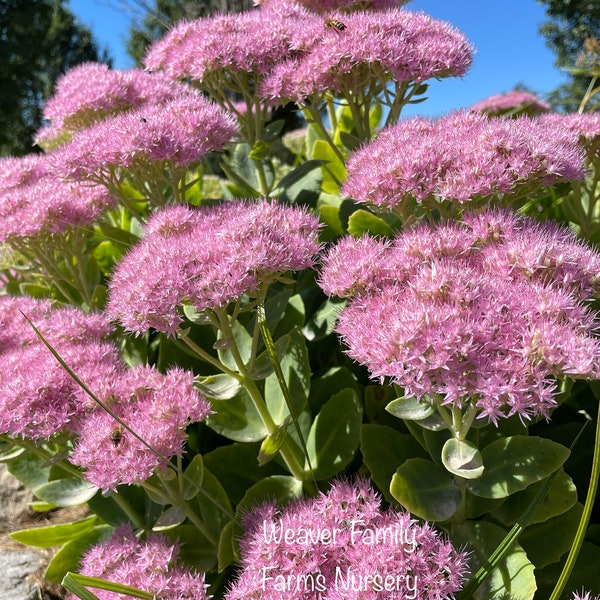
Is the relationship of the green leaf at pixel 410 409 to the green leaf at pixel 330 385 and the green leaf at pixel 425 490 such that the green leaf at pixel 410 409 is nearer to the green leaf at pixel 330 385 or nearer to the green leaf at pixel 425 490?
the green leaf at pixel 425 490

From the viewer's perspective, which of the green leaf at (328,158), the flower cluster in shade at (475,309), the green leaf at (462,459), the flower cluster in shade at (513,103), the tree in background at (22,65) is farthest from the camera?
the tree in background at (22,65)

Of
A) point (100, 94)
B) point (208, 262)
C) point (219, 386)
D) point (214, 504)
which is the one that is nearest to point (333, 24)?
point (100, 94)

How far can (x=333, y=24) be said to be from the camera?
1592mm

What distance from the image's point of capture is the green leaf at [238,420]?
1371 mm

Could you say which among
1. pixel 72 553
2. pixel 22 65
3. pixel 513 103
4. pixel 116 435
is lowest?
pixel 72 553

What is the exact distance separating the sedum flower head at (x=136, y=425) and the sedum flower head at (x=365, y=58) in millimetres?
831

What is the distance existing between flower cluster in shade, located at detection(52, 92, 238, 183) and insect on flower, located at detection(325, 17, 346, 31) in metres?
0.37

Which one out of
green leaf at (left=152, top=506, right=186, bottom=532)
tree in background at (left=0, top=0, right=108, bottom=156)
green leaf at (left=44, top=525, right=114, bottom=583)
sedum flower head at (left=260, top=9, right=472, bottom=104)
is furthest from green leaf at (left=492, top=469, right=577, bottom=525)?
tree in background at (left=0, top=0, right=108, bottom=156)

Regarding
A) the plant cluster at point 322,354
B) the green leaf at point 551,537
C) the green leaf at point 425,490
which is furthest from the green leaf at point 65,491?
the green leaf at point 551,537

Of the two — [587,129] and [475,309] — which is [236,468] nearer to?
[475,309]

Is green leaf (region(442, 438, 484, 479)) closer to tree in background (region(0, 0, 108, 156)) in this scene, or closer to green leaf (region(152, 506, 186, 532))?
green leaf (region(152, 506, 186, 532))

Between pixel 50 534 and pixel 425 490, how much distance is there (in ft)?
3.01

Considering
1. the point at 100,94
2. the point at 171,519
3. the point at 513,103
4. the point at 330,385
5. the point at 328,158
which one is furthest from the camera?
the point at 513,103

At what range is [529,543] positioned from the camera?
1.25 m
